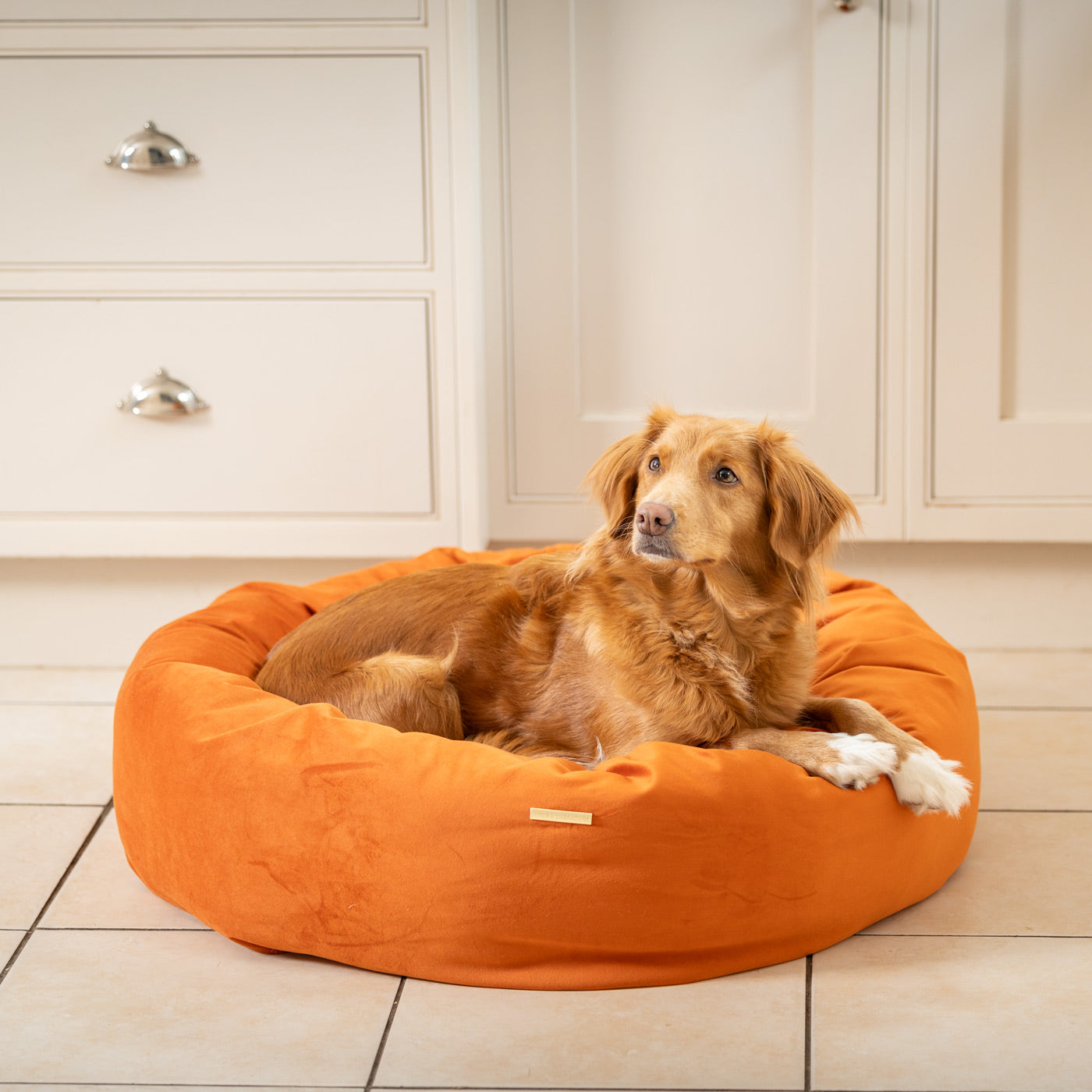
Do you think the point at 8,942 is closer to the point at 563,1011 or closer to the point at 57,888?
the point at 57,888

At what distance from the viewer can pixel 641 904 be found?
1634mm

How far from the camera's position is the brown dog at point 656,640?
6.20 ft

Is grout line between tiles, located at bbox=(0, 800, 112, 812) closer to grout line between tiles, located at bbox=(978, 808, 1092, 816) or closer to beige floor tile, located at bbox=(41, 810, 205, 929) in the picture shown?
beige floor tile, located at bbox=(41, 810, 205, 929)

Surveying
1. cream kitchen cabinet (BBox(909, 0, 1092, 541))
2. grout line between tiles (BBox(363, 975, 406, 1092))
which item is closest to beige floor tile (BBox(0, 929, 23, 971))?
grout line between tiles (BBox(363, 975, 406, 1092))

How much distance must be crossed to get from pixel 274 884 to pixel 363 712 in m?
0.34

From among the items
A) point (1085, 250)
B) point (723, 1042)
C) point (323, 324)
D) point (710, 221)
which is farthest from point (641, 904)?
point (1085, 250)

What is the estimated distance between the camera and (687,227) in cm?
314

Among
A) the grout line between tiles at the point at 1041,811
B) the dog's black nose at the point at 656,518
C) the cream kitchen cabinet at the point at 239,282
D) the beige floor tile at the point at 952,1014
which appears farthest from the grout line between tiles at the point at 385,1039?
the cream kitchen cabinet at the point at 239,282

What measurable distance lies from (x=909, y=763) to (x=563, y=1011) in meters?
0.63

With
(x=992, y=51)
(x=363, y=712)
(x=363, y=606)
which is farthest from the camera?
(x=992, y=51)

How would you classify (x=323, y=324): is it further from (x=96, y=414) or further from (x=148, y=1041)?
(x=148, y=1041)

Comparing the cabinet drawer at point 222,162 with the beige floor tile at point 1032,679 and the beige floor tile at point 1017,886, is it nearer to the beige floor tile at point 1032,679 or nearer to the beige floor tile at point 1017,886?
the beige floor tile at point 1032,679

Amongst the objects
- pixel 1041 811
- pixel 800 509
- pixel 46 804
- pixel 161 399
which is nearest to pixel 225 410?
pixel 161 399

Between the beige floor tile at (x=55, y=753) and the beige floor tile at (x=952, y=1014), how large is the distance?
1.48 meters
